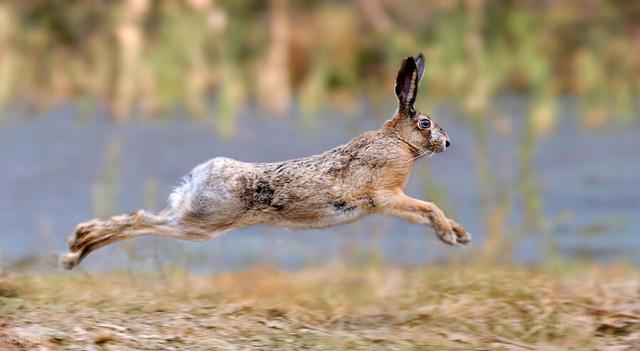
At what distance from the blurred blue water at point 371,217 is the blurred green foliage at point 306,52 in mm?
284

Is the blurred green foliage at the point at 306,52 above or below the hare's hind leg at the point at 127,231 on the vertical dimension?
above

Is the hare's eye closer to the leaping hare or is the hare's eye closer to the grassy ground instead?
the leaping hare

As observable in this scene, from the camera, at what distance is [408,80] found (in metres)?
6.08

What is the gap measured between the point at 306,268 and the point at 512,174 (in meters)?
2.90

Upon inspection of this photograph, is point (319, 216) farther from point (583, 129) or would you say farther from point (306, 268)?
point (583, 129)

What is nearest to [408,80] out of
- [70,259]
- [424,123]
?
[424,123]

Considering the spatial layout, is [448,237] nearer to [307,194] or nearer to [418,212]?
[418,212]

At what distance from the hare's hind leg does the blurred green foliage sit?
24.5ft

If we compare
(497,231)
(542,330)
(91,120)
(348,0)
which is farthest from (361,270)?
(348,0)

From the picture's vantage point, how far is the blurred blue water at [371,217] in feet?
35.6

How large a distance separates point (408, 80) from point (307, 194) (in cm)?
58

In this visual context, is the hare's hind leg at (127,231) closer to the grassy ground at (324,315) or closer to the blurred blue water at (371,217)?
the grassy ground at (324,315)

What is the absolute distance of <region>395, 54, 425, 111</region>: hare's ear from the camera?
6.03m

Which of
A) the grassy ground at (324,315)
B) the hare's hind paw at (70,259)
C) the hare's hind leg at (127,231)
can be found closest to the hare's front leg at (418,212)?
the grassy ground at (324,315)
